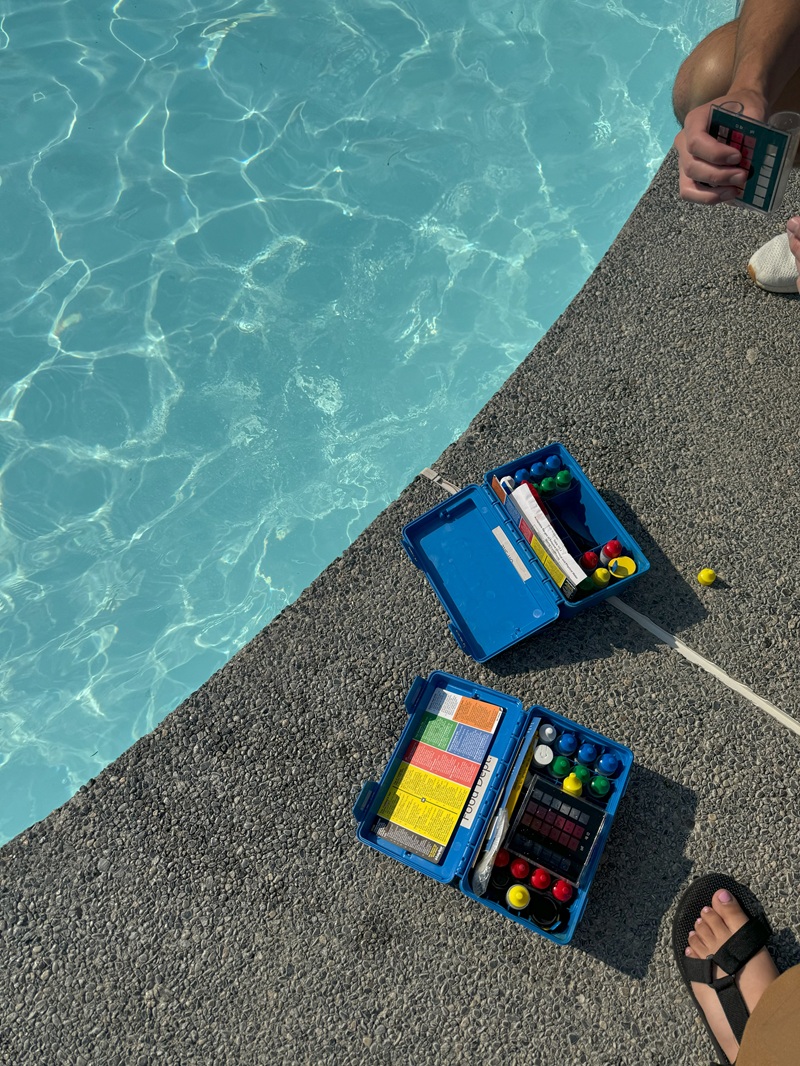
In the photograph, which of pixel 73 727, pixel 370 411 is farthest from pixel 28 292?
pixel 73 727

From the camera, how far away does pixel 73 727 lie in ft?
13.5

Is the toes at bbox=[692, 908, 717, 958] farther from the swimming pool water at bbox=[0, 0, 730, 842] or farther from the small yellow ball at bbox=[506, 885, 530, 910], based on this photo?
the swimming pool water at bbox=[0, 0, 730, 842]

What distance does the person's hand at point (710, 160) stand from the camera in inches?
93.3

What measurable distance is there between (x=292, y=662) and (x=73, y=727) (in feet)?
5.58

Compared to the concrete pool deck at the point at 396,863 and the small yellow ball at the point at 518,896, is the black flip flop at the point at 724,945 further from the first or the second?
the small yellow ball at the point at 518,896

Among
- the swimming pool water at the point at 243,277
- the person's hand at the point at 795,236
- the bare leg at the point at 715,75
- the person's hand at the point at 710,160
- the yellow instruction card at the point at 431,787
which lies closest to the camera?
the person's hand at the point at 795,236

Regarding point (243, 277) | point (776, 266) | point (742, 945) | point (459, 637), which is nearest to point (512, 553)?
point (459, 637)

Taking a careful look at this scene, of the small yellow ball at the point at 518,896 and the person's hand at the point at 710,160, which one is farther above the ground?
the person's hand at the point at 710,160

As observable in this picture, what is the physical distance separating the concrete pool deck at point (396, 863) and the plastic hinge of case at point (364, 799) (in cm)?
24

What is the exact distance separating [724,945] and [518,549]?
1.55 m

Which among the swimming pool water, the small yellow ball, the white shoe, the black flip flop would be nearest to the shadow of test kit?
the small yellow ball

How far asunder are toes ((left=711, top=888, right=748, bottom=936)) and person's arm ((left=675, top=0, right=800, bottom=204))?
2368mm

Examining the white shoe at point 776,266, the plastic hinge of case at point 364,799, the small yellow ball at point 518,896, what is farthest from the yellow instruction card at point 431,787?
the white shoe at point 776,266

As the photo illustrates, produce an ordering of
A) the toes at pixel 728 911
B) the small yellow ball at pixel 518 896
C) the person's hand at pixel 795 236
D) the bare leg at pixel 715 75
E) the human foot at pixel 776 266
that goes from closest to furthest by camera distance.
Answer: the person's hand at pixel 795 236, the small yellow ball at pixel 518 896, the toes at pixel 728 911, the bare leg at pixel 715 75, the human foot at pixel 776 266
